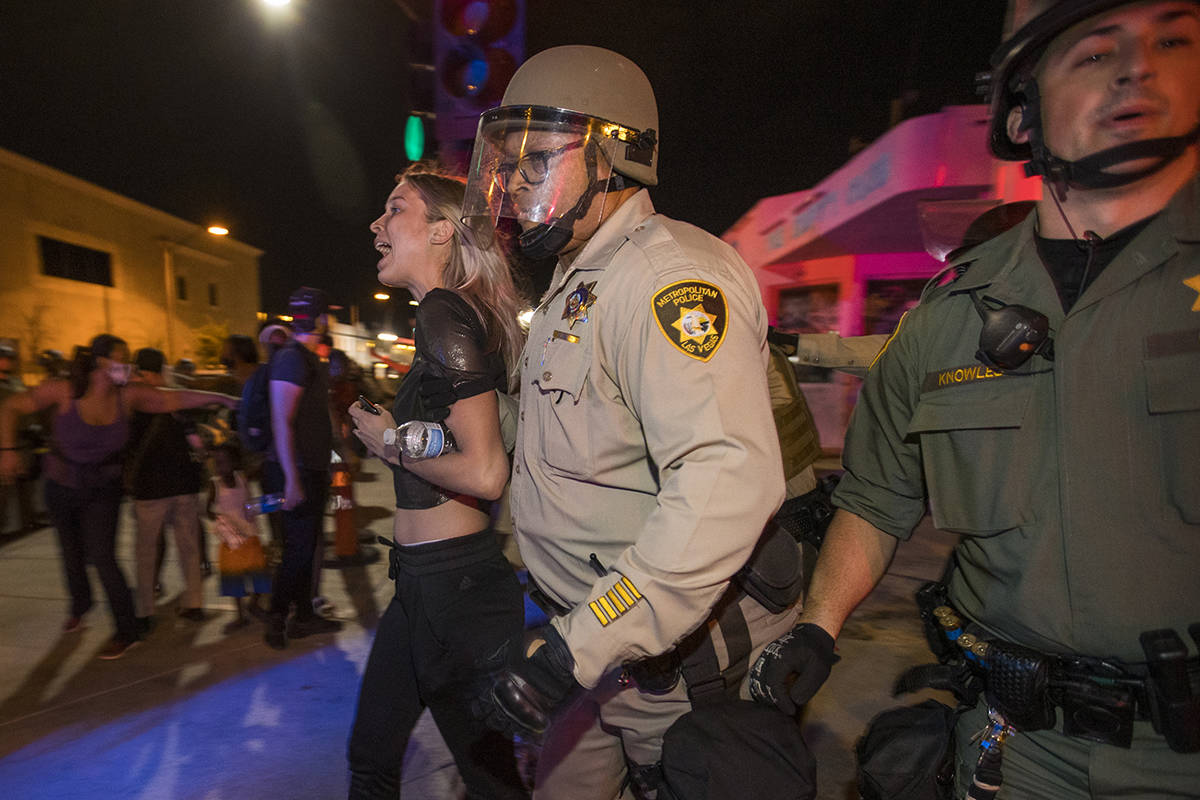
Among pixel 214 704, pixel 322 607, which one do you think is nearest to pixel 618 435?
pixel 214 704

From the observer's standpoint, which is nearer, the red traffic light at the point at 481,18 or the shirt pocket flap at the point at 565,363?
the shirt pocket flap at the point at 565,363

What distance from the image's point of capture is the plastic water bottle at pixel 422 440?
1.94 m

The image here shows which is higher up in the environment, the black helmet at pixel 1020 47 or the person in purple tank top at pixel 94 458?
the black helmet at pixel 1020 47

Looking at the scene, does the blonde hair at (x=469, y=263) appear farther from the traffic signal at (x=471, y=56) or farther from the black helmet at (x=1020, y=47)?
the traffic signal at (x=471, y=56)

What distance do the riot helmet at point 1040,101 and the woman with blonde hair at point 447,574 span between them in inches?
59.3

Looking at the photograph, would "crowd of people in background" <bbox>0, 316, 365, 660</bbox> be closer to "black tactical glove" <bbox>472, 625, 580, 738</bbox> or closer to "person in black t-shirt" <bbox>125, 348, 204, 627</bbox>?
"person in black t-shirt" <bbox>125, 348, 204, 627</bbox>

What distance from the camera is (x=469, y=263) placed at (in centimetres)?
237

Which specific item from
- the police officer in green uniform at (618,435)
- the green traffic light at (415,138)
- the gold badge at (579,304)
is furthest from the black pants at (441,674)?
the green traffic light at (415,138)

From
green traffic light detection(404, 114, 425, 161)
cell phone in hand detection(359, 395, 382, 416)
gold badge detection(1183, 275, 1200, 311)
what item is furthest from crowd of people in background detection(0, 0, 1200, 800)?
green traffic light detection(404, 114, 425, 161)

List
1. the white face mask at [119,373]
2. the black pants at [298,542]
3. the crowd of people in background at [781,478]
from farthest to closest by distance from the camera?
the white face mask at [119,373], the black pants at [298,542], the crowd of people in background at [781,478]

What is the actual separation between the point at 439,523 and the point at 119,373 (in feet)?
11.3

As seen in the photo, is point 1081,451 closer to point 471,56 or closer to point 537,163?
point 537,163

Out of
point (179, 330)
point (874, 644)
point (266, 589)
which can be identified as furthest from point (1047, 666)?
point (179, 330)

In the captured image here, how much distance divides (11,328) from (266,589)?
89.1 ft
